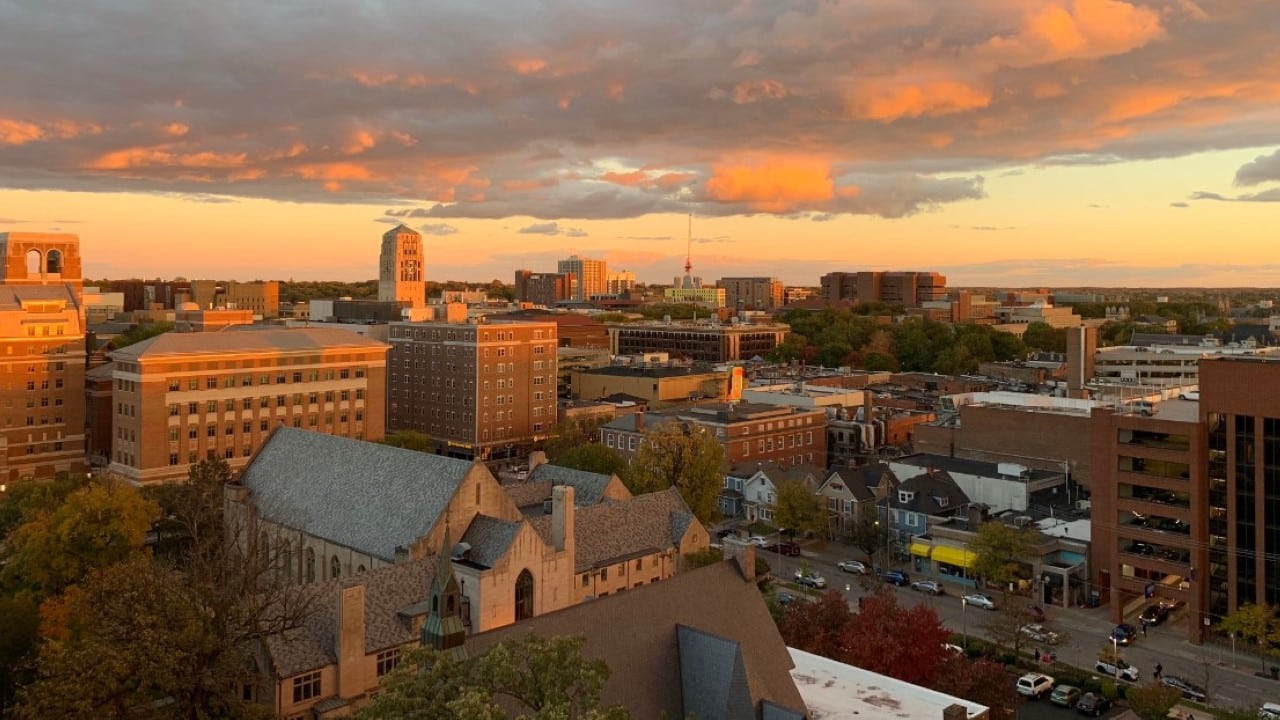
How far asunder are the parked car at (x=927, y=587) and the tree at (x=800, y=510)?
41.2 ft

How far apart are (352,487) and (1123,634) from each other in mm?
51539

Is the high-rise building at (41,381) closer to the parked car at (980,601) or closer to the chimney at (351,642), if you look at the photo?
the chimney at (351,642)

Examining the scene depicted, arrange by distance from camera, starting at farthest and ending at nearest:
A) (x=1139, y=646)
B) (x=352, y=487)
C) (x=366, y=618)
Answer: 1. (x=352, y=487)
2. (x=1139, y=646)
3. (x=366, y=618)

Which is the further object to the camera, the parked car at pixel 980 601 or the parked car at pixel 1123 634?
the parked car at pixel 980 601

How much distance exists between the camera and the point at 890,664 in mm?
49000

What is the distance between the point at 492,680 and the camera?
27.0 meters

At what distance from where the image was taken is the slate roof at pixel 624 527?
204 feet

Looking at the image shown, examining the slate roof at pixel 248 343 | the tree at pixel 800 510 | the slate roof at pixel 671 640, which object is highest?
the slate roof at pixel 248 343

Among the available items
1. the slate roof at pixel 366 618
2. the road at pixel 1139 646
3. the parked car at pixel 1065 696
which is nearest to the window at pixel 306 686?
the slate roof at pixel 366 618

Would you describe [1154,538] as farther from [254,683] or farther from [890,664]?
[254,683]

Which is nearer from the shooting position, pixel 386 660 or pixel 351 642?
pixel 351 642

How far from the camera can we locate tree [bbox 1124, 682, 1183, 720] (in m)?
51.6

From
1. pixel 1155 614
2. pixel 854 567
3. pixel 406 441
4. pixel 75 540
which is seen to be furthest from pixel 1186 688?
pixel 406 441

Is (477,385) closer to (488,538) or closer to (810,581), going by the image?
(810,581)
